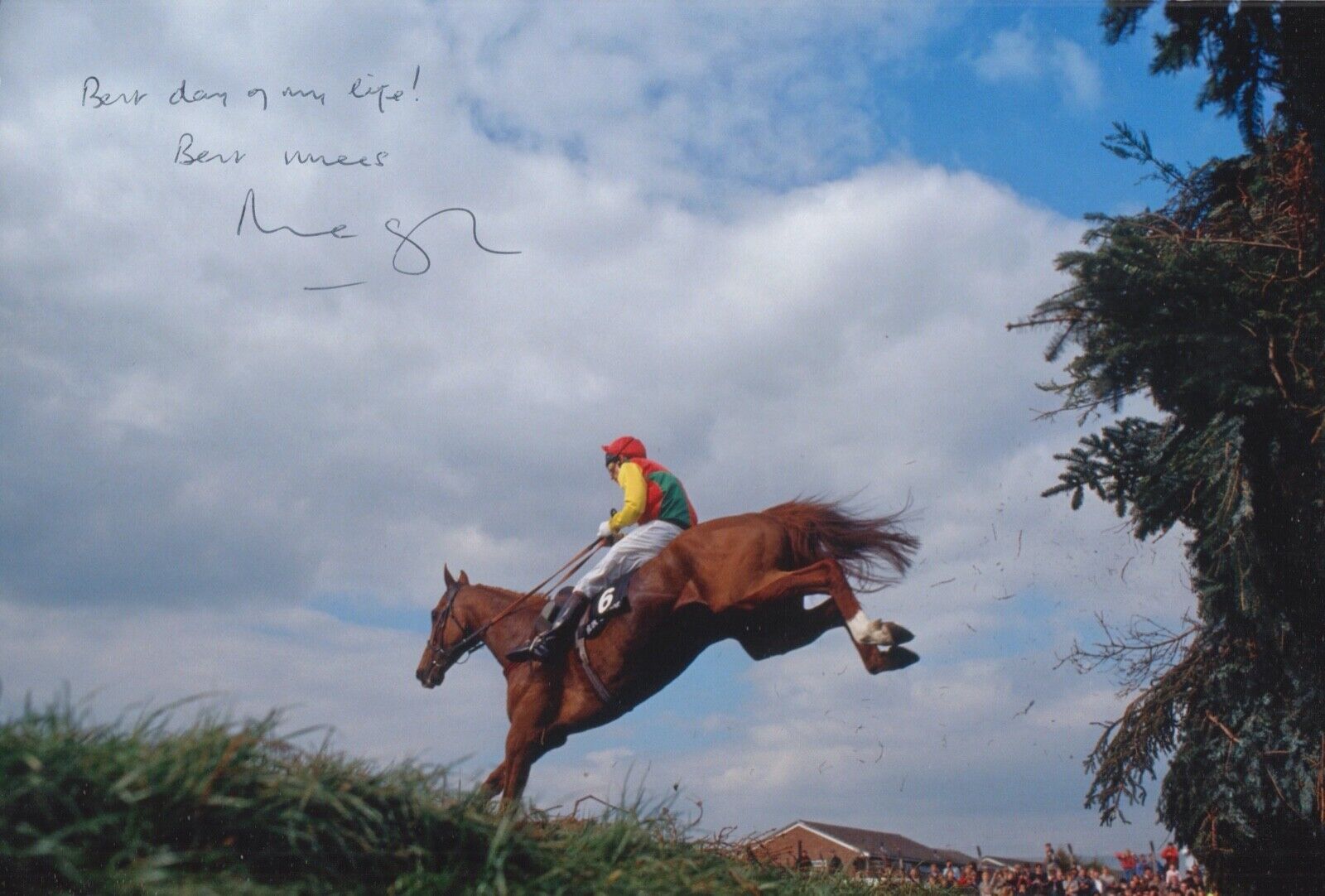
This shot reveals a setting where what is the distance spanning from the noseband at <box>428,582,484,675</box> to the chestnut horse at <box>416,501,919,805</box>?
102 cm

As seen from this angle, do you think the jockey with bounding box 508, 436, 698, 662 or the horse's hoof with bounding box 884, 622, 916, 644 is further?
the jockey with bounding box 508, 436, 698, 662

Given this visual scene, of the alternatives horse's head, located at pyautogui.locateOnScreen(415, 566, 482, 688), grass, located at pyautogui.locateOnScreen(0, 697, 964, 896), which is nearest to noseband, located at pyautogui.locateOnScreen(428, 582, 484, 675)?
horse's head, located at pyautogui.locateOnScreen(415, 566, 482, 688)

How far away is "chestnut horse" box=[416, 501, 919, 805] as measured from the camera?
24.1 ft

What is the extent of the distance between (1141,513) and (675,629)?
6025 millimetres

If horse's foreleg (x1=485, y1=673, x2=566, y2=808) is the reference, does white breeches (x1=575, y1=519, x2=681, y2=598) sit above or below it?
above

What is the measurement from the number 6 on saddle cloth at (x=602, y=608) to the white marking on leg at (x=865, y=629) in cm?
184

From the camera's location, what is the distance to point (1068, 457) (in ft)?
38.4

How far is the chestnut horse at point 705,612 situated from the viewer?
24.1 ft

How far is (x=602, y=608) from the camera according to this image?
26.4 ft

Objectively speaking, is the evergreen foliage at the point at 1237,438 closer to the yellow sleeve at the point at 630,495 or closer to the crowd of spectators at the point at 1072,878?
the crowd of spectators at the point at 1072,878

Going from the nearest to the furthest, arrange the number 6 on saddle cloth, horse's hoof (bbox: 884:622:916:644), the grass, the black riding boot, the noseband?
the grass → horse's hoof (bbox: 884:622:916:644) → the number 6 on saddle cloth → the black riding boot → the noseband

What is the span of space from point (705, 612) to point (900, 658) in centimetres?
166

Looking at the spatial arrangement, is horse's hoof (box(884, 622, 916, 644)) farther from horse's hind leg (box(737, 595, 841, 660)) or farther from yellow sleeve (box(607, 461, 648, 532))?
yellow sleeve (box(607, 461, 648, 532))

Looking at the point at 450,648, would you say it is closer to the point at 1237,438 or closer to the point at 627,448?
the point at 627,448
